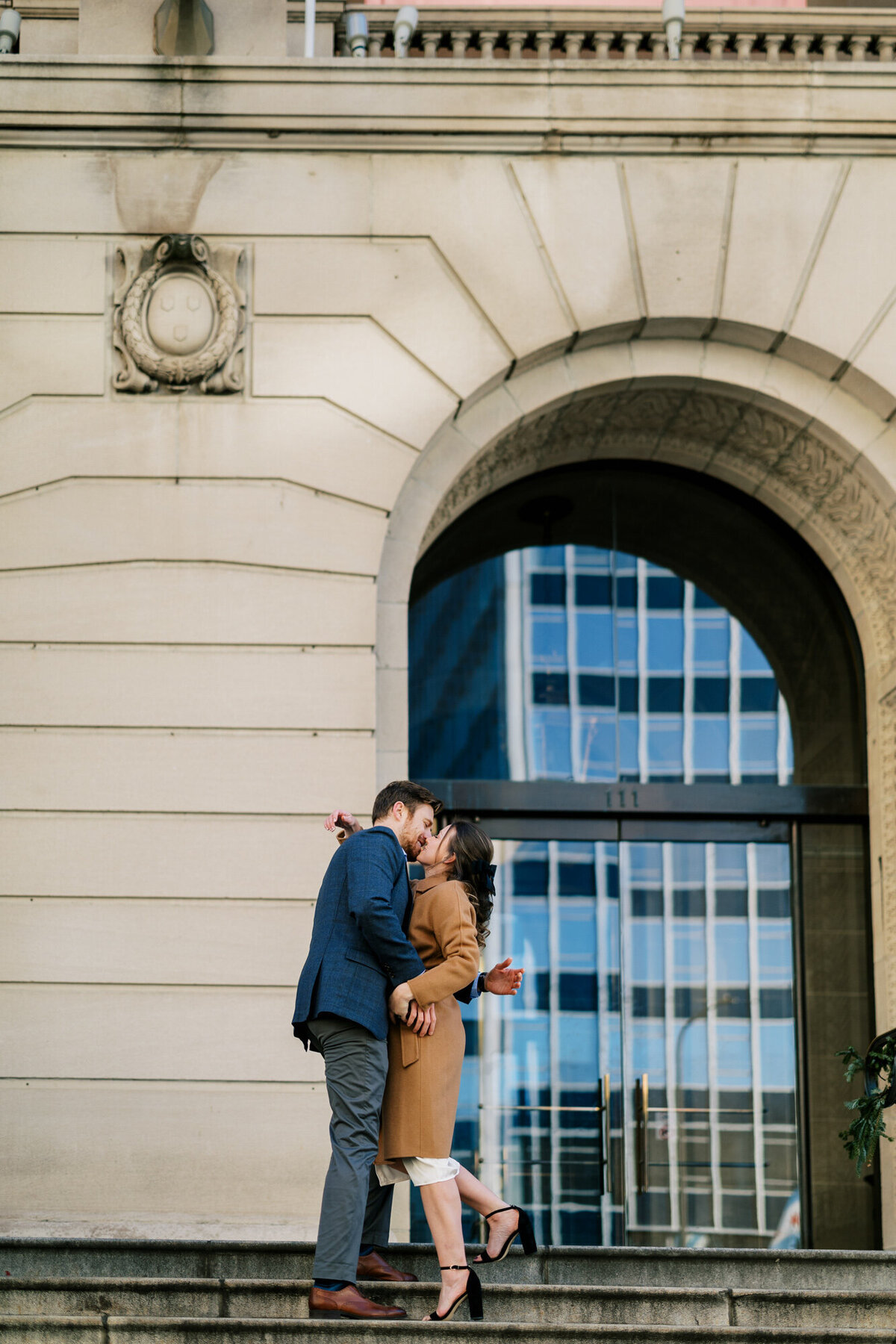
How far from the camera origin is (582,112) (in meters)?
10.0

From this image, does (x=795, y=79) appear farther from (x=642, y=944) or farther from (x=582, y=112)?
(x=642, y=944)

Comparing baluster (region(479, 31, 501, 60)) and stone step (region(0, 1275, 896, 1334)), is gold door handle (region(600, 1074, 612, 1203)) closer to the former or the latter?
stone step (region(0, 1275, 896, 1334))

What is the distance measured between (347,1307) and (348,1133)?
608 mm

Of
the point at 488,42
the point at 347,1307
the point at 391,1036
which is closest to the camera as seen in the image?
the point at 347,1307

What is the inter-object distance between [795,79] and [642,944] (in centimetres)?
571

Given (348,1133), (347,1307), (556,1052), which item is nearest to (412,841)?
(348,1133)

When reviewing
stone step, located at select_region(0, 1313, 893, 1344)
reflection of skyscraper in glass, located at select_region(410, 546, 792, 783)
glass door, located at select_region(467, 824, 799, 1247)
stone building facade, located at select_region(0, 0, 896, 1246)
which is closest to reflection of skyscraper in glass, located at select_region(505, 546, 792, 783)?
reflection of skyscraper in glass, located at select_region(410, 546, 792, 783)

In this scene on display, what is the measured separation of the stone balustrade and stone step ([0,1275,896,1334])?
7.56 meters

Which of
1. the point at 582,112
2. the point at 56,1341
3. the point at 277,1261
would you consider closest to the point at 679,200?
the point at 582,112

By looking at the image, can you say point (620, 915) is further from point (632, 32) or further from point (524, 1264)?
point (632, 32)

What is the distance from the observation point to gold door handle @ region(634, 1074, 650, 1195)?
408 inches

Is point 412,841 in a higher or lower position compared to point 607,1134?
higher

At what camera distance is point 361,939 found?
6.14 meters

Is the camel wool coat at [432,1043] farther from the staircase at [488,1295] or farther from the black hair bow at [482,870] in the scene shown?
the staircase at [488,1295]
